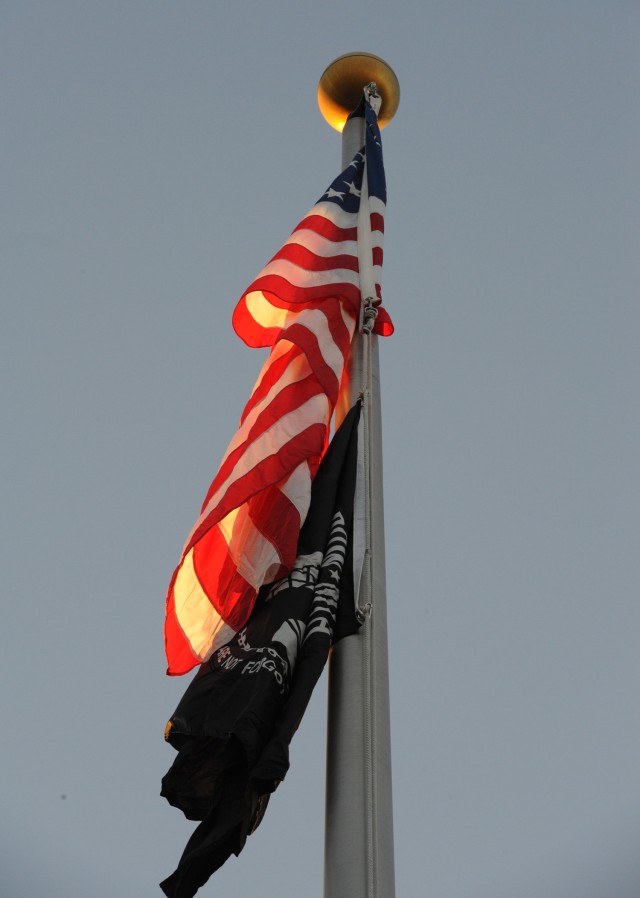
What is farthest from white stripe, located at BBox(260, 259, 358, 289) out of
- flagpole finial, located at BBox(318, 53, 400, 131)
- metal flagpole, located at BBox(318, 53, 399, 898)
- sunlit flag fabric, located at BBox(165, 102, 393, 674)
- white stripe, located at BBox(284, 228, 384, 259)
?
flagpole finial, located at BBox(318, 53, 400, 131)

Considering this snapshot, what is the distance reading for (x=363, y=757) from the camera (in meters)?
4.59

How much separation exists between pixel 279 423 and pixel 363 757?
2.03 m

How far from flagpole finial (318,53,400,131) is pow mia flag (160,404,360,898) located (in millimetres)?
4322

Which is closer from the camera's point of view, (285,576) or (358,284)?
(285,576)

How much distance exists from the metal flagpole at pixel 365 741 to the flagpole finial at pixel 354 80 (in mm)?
3449

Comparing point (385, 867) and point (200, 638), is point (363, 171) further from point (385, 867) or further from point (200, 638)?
point (385, 867)

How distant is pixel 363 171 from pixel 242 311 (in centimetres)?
160

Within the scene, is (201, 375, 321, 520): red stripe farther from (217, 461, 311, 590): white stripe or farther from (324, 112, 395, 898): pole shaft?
(324, 112, 395, 898): pole shaft

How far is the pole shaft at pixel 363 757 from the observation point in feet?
14.1

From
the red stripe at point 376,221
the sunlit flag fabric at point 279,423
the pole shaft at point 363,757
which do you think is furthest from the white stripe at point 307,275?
the pole shaft at point 363,757

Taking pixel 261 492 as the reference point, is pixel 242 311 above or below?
above

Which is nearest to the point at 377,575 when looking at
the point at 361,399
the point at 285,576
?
the point at 285,576

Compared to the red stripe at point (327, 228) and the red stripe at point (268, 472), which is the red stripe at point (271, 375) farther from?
the red stripe at point (327, 228)

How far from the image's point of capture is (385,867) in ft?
14.1
